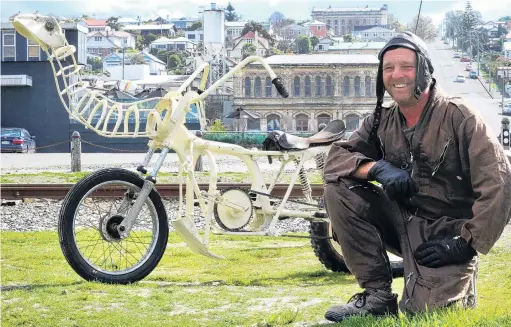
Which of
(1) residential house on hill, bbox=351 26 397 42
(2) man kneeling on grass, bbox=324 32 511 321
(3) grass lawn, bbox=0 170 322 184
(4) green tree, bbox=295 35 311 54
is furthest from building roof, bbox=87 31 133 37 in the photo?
(2) man kneeling on grass, bbox=324 32 511 321

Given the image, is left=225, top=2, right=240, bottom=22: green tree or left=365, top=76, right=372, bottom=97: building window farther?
left=225, top=2, right=240, bottom=22: green tree

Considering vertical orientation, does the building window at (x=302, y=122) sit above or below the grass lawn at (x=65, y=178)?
below

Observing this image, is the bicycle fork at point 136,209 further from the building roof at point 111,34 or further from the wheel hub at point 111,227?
the building roof at point 111,34

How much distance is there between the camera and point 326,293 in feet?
17.0

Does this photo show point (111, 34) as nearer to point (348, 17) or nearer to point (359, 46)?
point (348, 17)

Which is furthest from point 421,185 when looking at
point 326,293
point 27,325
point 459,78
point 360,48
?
point 360,48

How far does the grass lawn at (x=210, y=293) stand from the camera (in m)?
4.38

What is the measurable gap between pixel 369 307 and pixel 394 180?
624 millimetres

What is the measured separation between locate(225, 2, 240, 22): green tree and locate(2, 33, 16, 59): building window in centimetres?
7307

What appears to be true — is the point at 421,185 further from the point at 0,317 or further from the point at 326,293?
the point at 0,317

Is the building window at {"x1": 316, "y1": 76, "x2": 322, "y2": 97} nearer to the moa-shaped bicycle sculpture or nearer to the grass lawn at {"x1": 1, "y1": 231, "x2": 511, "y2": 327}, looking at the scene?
the grass lawn at {"x1": 1, "y1": 231, "x2": 511, "y2": 327}

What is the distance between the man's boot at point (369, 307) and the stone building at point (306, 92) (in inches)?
2309

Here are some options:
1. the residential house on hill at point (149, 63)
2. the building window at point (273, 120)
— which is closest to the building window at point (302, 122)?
the building window at point (273, 120)

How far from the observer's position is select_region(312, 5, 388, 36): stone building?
115750 mm
